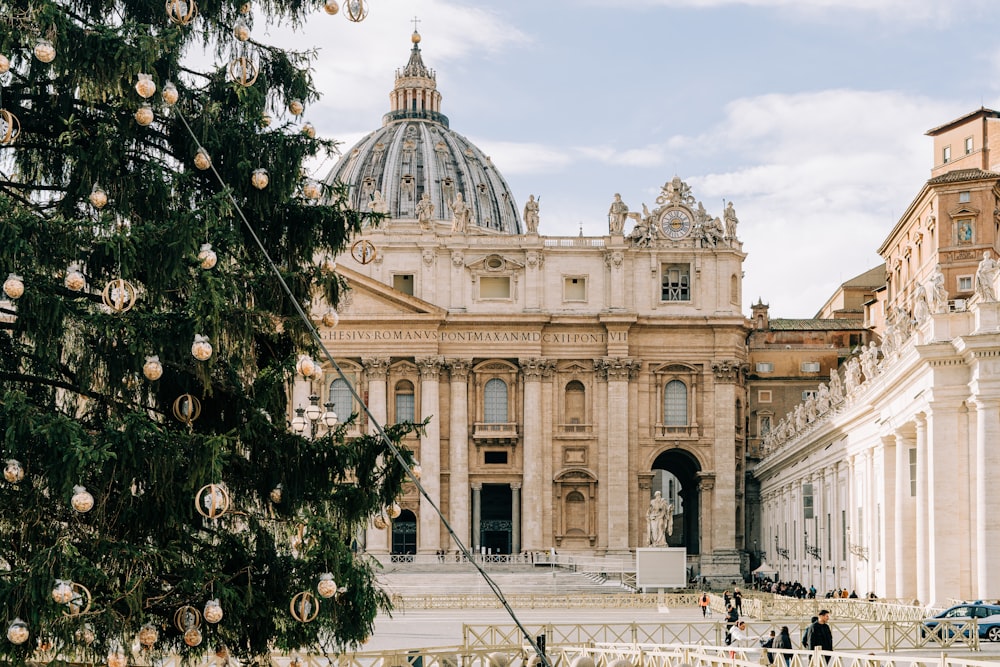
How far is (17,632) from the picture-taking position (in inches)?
569

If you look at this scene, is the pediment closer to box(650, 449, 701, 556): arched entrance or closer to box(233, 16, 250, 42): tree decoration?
box(650, 449, 701, 556): arched entrance

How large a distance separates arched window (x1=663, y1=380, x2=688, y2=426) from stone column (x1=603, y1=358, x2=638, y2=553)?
2.74 m

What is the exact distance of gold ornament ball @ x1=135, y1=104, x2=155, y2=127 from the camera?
16625mm

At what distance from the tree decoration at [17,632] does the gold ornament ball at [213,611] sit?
186cm

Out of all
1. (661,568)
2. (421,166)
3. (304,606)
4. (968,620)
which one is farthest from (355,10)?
(421,166)

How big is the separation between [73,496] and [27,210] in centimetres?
313

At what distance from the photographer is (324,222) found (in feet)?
59.6

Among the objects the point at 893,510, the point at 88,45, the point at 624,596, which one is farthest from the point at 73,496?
the point at 624,596

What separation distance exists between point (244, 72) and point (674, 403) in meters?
70.4

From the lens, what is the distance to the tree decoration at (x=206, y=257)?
53.3 feet

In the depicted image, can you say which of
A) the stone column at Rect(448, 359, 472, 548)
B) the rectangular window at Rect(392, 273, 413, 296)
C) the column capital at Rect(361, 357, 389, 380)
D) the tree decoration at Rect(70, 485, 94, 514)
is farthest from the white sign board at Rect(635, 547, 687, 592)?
the tree decoration at Rect(70, 485, 94, 514)

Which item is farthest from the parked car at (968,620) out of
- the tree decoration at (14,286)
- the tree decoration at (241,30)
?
the tree decoration at (14,286)

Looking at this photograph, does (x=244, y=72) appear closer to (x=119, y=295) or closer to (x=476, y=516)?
(x=119, y=295)

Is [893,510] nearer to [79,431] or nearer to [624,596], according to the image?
[624,596]
